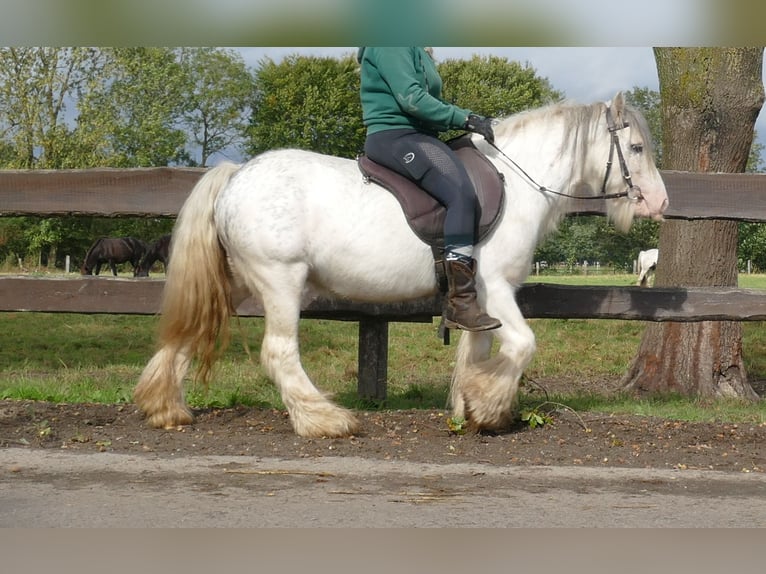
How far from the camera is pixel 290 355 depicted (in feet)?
19.2

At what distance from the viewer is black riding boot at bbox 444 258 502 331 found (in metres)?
5.70

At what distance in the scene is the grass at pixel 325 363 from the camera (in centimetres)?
739

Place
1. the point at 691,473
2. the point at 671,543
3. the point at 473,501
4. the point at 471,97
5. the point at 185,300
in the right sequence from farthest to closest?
1. the point at 471,97
2. the point at 185,300
3. the point at 691,473
4. the point at 473,501
5. the point at 671,543

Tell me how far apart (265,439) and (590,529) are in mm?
2542

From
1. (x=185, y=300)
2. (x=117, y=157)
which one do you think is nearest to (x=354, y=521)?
(x=185, y=300)

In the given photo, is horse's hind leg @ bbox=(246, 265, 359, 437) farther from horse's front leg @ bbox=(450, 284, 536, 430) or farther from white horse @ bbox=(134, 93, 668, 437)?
horse's front leg @ bbox=(450, 284, 536, 430)

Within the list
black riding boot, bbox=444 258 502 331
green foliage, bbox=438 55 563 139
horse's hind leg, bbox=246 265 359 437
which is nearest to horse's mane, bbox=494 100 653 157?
black riding boot, bbox=444 258 502 331

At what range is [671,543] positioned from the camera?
3.42m

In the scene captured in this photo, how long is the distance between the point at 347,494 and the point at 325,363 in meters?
6.72

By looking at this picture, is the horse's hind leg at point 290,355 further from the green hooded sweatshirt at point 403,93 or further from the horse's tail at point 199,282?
the green hooded sweatshirt at point 403,93

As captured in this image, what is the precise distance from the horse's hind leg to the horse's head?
2.32m

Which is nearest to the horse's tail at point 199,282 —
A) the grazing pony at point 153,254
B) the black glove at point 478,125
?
the black glove at point 478,125

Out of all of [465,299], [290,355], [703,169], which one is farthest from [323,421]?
[703,169]

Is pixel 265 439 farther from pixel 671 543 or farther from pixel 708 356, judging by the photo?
pixel 708 356
